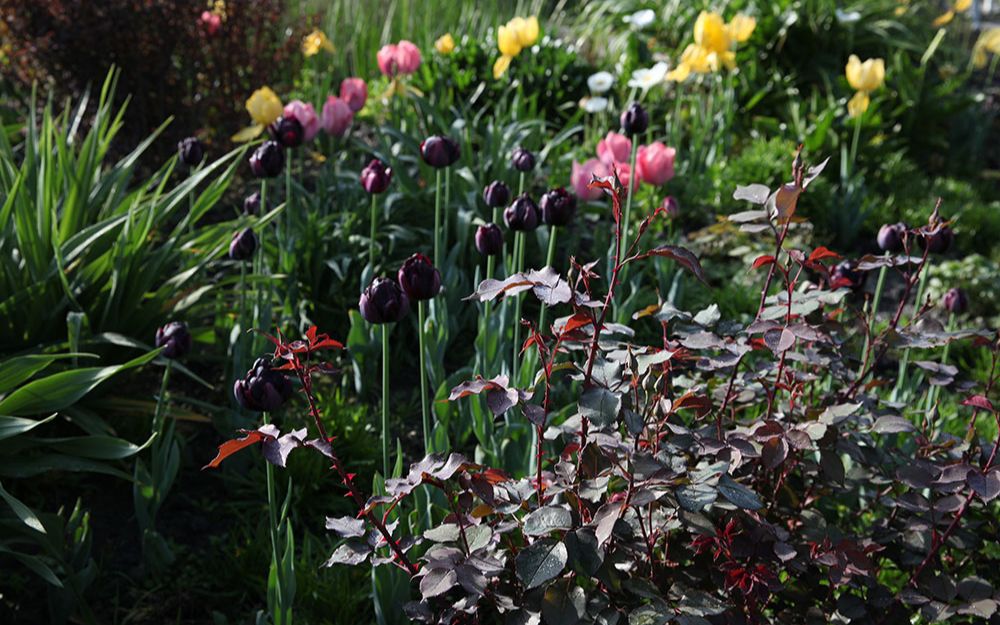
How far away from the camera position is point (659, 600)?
1.27m

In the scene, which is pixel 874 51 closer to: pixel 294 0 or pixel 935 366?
pixel 294 0

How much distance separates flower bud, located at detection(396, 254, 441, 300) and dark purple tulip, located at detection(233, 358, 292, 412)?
0.84ft

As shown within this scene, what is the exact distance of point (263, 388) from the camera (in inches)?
58.9

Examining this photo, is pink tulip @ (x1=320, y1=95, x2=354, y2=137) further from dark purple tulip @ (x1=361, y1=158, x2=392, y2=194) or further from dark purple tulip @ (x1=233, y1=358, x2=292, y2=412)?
dark purple tulip @ (x1=233, y1=358, x2=292, y2=412)

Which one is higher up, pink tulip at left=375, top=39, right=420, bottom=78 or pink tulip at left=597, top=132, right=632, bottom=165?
pink tulip at left=375, top=39, right=420, bottom=78

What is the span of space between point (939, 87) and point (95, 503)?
4.58m

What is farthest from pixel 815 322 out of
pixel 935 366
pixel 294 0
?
pixel 294 0

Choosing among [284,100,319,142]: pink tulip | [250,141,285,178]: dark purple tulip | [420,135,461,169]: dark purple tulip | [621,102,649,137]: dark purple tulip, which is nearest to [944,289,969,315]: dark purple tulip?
[621,102,649,137]: dark purple tulip

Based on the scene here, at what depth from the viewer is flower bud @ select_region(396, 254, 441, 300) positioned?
5.21ft

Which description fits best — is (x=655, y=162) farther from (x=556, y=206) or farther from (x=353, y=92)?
(x=353, y=92)

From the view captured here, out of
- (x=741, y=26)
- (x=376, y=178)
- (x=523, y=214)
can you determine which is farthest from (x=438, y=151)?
(x=741, y=26)

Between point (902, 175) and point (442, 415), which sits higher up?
point (442, 415)

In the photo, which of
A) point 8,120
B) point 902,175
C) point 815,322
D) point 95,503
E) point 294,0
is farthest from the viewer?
point 294,0

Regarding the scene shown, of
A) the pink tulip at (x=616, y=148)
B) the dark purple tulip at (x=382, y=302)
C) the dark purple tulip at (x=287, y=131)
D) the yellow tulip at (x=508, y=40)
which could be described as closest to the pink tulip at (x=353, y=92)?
the yellow tulip at (x=508, y=40)
